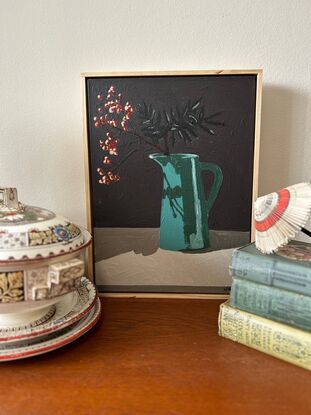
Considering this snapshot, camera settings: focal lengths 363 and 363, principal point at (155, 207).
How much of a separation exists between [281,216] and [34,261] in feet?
1.05

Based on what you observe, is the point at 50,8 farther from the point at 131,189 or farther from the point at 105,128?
the point at 131,189

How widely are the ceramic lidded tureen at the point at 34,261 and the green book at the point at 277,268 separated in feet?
0.72

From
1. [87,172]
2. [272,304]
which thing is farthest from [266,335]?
[87,172]

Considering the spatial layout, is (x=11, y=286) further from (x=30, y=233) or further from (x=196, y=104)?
(x=196, y=104)

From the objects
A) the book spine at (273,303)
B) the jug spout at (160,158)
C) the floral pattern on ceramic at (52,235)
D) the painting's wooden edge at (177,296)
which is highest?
the jug spout at (160,158)

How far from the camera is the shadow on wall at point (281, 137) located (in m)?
0.63

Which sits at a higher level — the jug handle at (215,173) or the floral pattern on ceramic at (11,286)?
the jug handle at (215,173)

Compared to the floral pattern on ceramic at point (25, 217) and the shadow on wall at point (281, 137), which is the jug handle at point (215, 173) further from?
the floral pattern on ceramic at point (25, 217)

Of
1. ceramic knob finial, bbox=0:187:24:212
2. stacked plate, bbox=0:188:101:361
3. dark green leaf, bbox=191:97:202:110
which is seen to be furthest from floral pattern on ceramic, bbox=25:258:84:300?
dark green leaf, bbox=191:97:202:110

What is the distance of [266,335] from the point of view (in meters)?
0.47

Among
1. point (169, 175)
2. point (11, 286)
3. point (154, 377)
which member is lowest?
point (154, 377)

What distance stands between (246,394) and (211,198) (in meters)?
0.32

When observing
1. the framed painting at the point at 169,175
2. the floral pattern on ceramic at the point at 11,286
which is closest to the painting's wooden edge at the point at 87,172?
the framed painting at the point at 169,175

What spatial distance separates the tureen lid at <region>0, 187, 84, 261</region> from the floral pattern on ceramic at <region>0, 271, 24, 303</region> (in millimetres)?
21
